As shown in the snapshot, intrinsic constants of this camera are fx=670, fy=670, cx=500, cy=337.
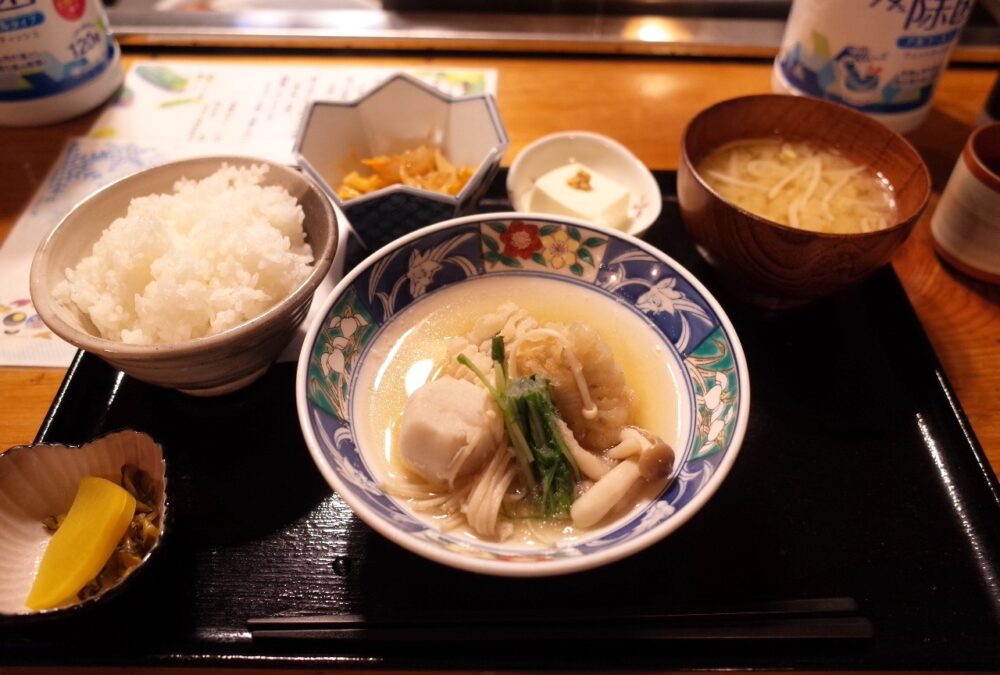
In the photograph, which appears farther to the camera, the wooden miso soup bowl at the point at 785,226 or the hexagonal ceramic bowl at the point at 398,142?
the hexagonal ceramic bowl at the point at 398,142

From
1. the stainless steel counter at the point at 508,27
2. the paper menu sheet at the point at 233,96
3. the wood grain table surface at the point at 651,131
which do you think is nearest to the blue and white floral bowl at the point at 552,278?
the wood grain table surface at the point at 651,131

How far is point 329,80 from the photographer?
9.34 ft

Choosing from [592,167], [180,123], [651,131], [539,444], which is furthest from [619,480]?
[180,123]

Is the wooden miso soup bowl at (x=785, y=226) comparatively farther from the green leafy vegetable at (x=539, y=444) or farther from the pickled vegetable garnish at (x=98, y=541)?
the pickled vegetable garnish at (x=98, y=541)

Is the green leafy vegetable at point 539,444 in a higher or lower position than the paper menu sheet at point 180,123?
higher

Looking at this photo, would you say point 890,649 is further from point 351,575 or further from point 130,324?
point 130,324

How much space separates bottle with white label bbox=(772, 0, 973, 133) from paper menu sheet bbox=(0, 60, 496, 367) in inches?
47.6

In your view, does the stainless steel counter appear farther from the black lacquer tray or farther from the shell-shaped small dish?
the shell-shaped small dish

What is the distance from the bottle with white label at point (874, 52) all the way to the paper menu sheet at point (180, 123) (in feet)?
3.96

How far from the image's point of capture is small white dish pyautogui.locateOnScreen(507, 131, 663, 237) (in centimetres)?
205

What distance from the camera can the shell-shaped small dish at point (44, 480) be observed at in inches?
49.0

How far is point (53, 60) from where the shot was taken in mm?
2385

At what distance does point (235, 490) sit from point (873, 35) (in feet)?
7.61

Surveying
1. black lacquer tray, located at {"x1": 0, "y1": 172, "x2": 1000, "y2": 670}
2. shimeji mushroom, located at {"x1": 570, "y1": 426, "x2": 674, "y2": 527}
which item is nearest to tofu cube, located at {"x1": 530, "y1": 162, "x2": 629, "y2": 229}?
black lacquer tray, located at {"x1": 0, "y1": 172, "x2": 1000, "y2": 670}
